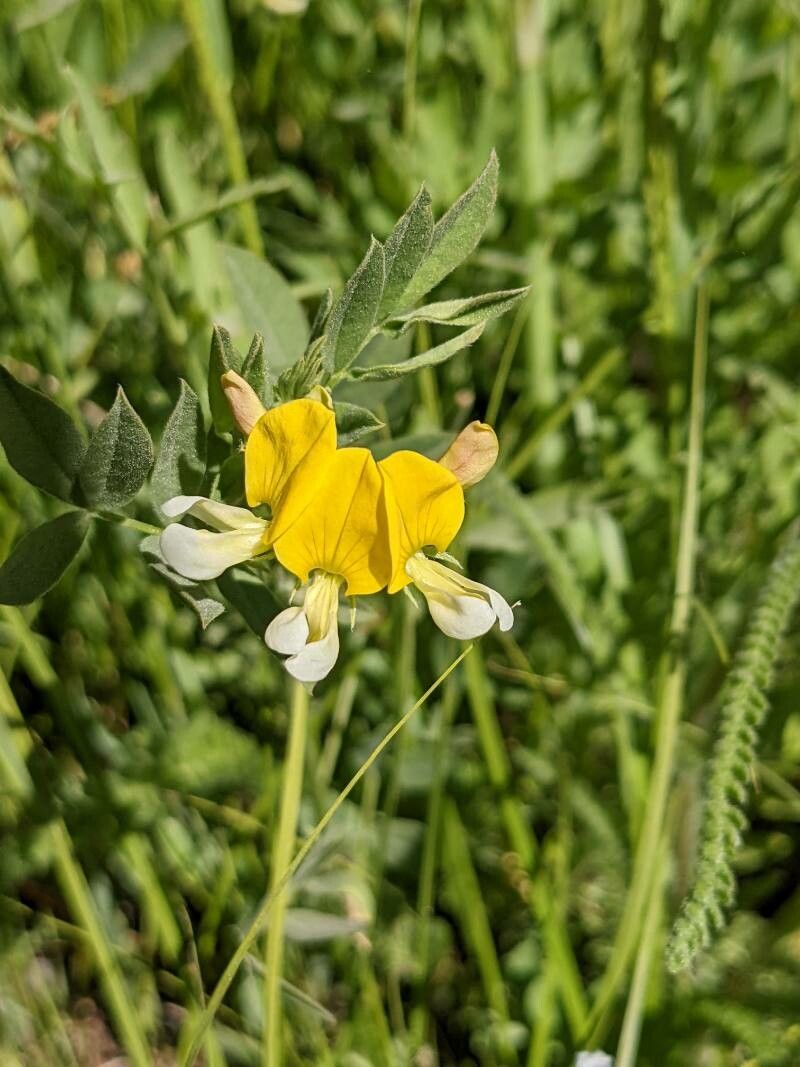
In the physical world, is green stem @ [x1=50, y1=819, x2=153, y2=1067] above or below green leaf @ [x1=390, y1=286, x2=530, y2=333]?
below

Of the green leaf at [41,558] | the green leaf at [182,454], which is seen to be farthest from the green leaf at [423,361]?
the green leaf at [41,558]

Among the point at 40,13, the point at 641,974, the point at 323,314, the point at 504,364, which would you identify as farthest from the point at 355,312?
the point at 40,13

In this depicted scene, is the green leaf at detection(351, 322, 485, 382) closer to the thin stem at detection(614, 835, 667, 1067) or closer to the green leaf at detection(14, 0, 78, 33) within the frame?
the thin stem at detection(614, 835, 667, 1067)

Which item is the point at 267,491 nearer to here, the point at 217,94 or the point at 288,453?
the point at 288,453

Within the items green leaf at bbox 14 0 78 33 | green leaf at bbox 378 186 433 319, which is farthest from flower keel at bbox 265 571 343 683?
green leaf at bbox 14 0 78 33

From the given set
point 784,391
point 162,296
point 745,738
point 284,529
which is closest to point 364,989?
point 745,738

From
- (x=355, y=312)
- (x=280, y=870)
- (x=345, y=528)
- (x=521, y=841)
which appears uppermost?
(x=355, y=312)
